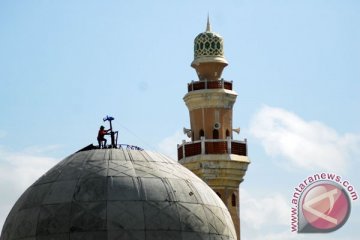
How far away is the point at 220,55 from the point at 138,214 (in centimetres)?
3901

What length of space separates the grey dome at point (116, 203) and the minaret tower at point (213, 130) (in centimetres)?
3113

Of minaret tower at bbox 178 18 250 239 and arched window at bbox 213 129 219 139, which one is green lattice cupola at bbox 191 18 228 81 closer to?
minaret tower at bbox 178 18 250 239

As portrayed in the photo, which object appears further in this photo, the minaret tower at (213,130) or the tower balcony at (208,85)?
the tower balcony at (208,85)

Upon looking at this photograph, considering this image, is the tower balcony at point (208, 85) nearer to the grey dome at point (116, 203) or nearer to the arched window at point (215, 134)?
the arched window at point (215, 134)

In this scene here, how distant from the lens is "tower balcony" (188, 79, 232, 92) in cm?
7631

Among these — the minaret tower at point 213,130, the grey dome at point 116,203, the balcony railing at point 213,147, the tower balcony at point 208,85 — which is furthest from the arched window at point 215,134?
the grey dome at point 116,203

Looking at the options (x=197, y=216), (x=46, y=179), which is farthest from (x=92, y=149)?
(x=197, y=216)

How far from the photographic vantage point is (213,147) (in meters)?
75.2

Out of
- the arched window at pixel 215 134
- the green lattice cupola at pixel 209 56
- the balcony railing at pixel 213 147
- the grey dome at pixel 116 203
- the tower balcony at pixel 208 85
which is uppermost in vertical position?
the green lattice cupola at pixel 209 56

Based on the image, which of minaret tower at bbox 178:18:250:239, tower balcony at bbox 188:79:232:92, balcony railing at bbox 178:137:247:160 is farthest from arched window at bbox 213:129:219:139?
tower balcony at bbox 188:79:232:92

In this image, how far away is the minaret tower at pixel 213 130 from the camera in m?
74.1

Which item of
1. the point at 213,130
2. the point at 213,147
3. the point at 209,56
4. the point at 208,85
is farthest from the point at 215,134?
the point at 209,56

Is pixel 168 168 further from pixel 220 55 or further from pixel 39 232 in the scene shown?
pixel 220 55

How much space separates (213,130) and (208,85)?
116 inches
